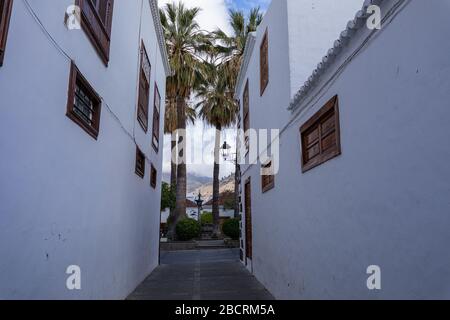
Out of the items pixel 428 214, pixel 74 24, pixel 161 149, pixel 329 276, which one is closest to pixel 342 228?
→ pixel 329 276

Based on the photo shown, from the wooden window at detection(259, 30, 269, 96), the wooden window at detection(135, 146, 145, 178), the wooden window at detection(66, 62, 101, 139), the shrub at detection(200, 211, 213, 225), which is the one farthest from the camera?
the shrub at detection(200, 211, 213, 225)

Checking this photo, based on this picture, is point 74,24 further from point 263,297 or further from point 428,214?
point 263,297

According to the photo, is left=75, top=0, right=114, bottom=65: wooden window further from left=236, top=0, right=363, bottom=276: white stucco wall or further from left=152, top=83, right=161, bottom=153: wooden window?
left=152, top=83, right=161, bottom=153: wooden window

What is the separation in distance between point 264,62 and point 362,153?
5.25 meters

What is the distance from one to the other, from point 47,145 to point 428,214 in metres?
3.12

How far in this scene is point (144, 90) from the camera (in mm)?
8359

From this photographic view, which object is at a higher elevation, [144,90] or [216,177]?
[144,90]

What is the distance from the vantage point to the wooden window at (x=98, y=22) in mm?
4137

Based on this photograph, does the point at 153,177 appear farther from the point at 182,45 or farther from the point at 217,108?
the point at 217,108

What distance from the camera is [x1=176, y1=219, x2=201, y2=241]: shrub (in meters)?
16.7

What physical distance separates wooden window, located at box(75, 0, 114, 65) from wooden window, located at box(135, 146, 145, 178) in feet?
9.60

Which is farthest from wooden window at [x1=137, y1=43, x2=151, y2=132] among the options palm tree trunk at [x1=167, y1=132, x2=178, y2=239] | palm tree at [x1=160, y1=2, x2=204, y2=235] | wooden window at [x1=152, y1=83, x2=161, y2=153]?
palm tree trunk at [x1=167, y1=132, x2=178, y2=239]

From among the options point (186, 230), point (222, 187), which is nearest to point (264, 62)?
point (186, 230)

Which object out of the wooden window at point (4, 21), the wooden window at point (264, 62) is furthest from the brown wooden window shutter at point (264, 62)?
the wooden window at point (4, 21)
